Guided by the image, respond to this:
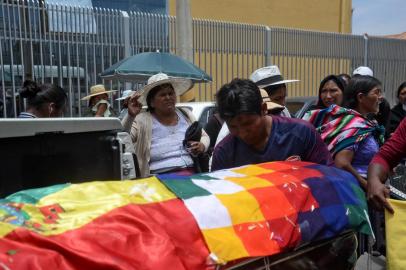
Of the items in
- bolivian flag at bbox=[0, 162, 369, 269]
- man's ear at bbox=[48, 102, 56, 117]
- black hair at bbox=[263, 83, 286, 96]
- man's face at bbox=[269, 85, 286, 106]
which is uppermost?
black hair at bbox=[263, 83, 286, 96]

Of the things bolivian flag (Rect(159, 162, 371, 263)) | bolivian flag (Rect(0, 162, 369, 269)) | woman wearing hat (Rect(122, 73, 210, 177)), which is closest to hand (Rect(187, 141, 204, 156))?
woman wearing hat (Rect(122, 73, 210, 177))

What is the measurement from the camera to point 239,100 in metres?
2.28

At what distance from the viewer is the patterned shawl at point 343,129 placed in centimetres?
287

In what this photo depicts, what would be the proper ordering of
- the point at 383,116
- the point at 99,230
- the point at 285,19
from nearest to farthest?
the point at 99,230
the point at 383,116
the point at 285,19

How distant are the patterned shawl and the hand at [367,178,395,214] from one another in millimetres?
676

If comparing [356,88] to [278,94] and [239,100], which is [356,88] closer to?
[278,94]

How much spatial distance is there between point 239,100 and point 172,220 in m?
Answer: 0.95

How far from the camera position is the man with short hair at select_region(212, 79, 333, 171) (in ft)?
7.54

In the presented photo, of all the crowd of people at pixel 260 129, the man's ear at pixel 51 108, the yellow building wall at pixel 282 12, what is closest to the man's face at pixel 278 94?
the crowd of people at pixel 260 129

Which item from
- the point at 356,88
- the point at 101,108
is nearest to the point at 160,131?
the point at 356,88

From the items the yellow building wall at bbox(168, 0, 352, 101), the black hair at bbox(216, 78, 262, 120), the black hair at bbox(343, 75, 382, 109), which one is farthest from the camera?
the yellow building wall at bbox(168, 0, 352, 101)

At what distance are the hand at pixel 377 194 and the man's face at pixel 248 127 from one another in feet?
1.98

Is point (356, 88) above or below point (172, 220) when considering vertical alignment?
above

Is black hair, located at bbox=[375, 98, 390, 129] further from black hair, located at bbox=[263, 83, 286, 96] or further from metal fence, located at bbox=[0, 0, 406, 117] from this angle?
metal fence, located at bbox=[0, 0, 406, 117]
